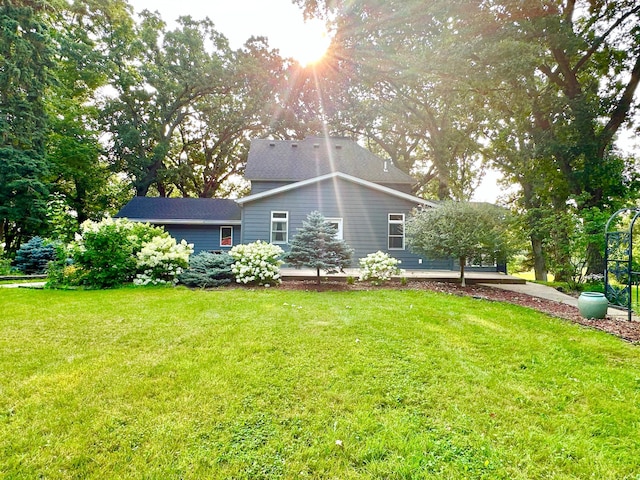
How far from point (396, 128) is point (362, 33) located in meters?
10.1

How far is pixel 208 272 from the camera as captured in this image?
7949 mm

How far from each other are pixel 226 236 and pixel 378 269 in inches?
391

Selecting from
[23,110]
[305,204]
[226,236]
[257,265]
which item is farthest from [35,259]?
[305,204]

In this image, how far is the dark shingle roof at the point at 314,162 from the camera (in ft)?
51.2

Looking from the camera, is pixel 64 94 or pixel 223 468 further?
pixel 64 94

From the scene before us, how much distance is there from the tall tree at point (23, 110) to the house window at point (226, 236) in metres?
8.25

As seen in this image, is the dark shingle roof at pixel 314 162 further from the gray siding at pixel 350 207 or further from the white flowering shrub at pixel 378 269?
the white flowering shrub at pixel 378 269

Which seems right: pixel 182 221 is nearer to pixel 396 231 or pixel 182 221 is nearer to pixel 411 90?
pixel 396 231

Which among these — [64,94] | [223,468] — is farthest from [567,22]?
[64,94]

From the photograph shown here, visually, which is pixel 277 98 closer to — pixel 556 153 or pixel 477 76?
pixel 477 76

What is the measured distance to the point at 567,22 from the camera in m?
9.46

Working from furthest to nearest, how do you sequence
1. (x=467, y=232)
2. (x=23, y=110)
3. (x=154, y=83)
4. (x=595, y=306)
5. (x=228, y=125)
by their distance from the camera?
1. (x=228, y=125)
2. (x=154, y=83)
3. (x=23, y=110)
4. (x=467, y=232)
5. (x=595, y=306)

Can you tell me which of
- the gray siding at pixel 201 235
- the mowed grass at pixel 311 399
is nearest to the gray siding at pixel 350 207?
the gray siding at pixel 201 235

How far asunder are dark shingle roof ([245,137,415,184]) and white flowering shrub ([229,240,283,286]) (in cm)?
773
